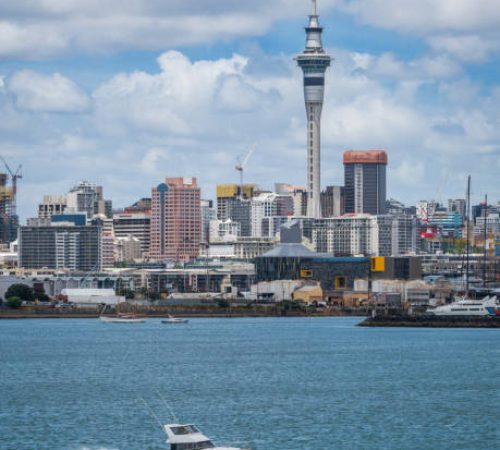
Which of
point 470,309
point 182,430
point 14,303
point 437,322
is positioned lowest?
point 182,430

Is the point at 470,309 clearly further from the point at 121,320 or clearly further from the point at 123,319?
the point at 123,319

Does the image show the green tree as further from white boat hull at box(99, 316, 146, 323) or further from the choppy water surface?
the choppy water surface

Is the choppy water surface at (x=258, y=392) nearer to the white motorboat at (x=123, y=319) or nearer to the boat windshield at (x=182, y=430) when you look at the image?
the boat windshield at (x=182, y=430)

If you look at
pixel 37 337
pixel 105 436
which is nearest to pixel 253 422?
pixel 105 436

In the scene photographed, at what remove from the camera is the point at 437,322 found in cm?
14712

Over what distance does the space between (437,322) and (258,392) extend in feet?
242

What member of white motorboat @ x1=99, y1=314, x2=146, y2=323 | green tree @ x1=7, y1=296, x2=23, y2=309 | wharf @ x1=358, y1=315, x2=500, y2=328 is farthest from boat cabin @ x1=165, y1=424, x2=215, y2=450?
green tree @ x1=7, y1=296, x2=23, y2=309

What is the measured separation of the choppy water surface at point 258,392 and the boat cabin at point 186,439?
2.78 metres

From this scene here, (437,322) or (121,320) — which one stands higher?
(437,322)

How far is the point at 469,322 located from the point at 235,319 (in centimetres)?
4340

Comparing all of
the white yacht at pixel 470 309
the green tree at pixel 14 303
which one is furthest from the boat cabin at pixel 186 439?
the green tree at pixel 14 303

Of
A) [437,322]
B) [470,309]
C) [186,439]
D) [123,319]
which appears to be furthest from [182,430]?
[123,319]

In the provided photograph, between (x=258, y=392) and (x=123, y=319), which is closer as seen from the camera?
(x=258, y=392)

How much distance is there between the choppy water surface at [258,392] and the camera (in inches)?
2382
